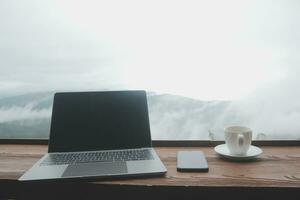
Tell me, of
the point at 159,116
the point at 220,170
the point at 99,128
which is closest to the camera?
the point at 220,170

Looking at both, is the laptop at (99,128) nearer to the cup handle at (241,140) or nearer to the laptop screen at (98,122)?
the laptop screen at (98,122)

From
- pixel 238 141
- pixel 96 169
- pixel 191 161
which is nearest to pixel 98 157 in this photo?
pixel 96 169

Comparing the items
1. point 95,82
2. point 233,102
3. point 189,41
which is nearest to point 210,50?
point 189,41

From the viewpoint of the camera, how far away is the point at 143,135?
115 cm

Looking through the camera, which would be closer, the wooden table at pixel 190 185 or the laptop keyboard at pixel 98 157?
the wooden table at pixel 190 185

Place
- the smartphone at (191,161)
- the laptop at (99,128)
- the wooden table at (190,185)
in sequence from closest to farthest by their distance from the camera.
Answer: the wooden table at (190,185), the smartphone at (191,161), the laptop at (99,128)

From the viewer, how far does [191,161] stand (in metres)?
1.05

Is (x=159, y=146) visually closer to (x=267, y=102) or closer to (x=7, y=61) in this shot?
(x=267, y=102)

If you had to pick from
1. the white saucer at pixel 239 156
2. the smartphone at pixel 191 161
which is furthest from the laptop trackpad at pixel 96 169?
the white saucer at pixel 239 156

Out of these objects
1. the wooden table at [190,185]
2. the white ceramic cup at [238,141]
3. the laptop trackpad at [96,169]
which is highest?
the white ceramic cup at [238,141]

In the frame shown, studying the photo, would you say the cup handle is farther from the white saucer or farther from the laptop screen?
the laptop screen

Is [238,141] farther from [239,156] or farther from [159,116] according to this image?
[159,116]

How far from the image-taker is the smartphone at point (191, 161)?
99 cm

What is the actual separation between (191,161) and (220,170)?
0.10 metres
